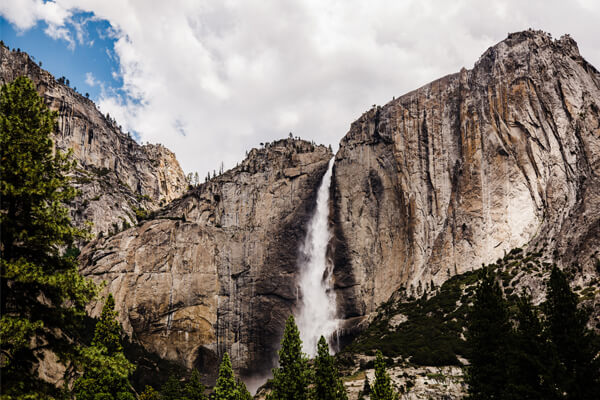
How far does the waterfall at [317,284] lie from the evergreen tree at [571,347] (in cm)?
6742

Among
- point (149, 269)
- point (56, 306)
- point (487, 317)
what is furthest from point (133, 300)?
point (56, 306)

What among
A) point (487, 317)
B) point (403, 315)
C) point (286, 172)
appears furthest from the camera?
point (286, 172)

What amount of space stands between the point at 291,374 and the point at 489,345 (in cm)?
1543

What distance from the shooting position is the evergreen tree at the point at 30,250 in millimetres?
13984

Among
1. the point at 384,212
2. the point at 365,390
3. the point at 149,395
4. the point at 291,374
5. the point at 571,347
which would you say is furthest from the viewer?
the point at 384,212

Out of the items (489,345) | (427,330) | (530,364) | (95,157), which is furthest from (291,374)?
(95,157)

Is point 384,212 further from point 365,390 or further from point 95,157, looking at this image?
point 95,157

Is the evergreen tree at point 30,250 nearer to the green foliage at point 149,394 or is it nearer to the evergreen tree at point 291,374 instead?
the evergreen tree at point 291,374

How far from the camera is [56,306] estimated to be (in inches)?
604

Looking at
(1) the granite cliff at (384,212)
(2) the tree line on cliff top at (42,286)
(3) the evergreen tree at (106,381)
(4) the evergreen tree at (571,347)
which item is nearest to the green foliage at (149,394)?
(1) the granite cliff at (384,212)

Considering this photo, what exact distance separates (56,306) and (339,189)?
281ft

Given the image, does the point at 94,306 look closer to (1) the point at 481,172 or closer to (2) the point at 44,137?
(1) the point at 481,172

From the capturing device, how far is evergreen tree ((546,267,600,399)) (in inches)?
875

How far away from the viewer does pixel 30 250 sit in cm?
1500
